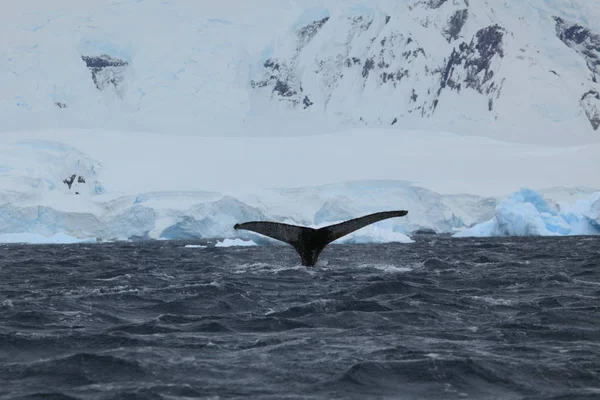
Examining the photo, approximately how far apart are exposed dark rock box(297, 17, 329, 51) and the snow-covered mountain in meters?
0.21

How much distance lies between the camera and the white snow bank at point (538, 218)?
53156 mm

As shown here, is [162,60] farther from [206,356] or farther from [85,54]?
[206,356]

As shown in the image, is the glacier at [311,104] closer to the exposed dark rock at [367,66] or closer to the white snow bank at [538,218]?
the exposed dark rock at [367,66]

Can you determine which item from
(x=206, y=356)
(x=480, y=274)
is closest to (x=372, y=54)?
(x=480, y=274)

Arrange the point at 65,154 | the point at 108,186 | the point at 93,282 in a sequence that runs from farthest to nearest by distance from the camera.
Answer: the point at 108,186 < the point at 65,154 < the point at 93,282

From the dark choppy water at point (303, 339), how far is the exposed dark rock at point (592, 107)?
114 metres

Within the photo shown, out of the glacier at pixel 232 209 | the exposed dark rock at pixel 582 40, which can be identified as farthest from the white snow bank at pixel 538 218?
the exposed dark rock at pixel 582 40

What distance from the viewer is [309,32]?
140250 mm

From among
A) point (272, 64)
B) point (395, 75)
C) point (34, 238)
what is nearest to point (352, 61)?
point (395, 75)

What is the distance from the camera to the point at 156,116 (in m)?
122

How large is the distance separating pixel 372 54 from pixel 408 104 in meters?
9.14

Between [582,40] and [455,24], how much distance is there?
22.5 meters

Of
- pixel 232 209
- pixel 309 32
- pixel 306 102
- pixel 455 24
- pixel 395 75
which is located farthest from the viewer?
pixel 309 32

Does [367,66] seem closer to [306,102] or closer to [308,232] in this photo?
[306,102]
